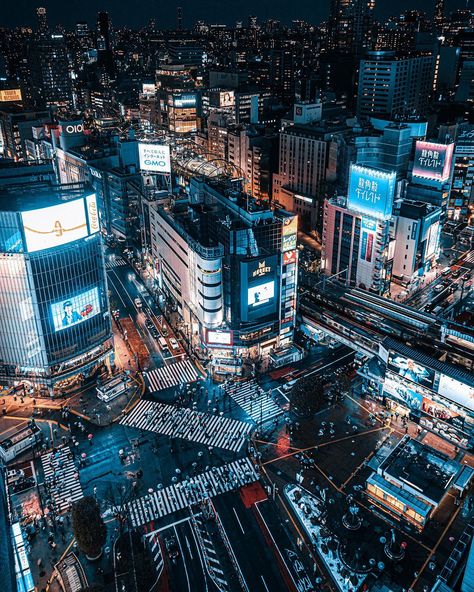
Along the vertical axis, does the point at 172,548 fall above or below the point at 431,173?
below

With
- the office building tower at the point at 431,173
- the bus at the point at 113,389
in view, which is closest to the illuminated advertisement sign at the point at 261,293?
the bus at the point at 113,389

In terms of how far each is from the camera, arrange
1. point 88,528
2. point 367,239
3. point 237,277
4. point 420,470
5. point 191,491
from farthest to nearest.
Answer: point 367,239
point 237,277
point 191,491
point 420,470
point 88,528

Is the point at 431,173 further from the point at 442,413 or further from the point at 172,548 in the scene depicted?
the point at 172,548

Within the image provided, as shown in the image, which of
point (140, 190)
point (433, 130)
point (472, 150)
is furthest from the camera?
point (433, 130)

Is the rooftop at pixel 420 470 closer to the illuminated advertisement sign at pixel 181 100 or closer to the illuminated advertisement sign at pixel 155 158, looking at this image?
the illuminated advertisement sign at pixel 155 158

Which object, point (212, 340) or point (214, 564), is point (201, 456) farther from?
point (212, 340)

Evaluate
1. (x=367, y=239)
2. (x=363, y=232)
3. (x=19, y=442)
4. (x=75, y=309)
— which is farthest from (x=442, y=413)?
(x=19, y=442)

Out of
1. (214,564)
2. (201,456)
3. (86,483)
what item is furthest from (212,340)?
(214,564)
